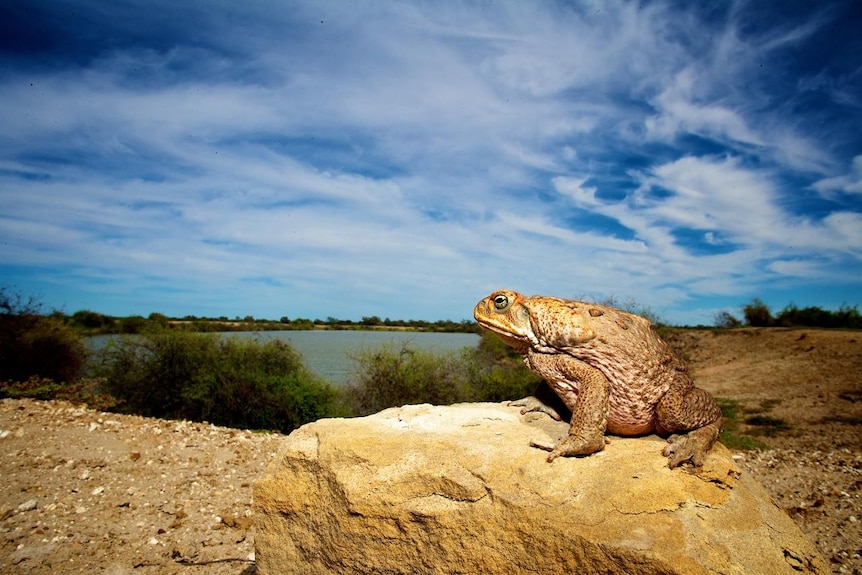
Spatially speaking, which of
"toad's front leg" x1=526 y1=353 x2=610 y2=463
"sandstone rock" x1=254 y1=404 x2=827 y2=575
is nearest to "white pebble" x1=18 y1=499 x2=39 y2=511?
"sandstone rock" x1=254 y1=404 x2=827 y2=575

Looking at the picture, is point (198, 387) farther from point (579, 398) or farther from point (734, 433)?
point (734, 433)

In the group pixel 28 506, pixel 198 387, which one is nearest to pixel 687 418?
pixel 28 506

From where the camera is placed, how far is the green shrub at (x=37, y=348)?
1510 cm

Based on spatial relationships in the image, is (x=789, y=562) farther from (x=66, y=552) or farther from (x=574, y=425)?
(x=66, y=552)

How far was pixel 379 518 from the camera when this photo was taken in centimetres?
374

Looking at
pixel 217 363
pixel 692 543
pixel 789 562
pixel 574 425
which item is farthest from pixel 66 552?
pixel 217 363

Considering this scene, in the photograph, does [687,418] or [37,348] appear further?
[37,348]

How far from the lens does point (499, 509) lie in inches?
136

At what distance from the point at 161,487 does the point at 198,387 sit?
28.2ft

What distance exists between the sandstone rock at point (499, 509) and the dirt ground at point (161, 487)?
332 centimetres

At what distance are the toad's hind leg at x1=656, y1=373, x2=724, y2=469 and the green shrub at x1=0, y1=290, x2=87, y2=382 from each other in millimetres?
17418

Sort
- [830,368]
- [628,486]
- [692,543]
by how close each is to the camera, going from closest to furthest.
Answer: [692,543] < [628,486] < [830,368]

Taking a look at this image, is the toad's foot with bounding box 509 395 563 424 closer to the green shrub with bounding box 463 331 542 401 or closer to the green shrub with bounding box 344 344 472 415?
the green shrub with bounding box 463 331 542 401

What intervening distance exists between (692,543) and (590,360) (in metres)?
1.40
